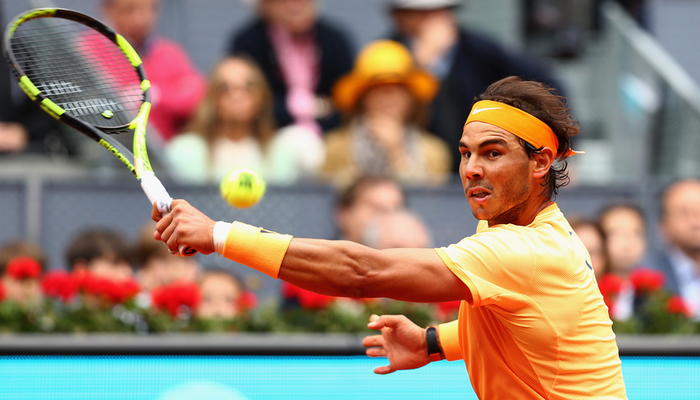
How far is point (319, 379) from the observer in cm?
445

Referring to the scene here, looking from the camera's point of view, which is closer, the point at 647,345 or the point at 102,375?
the point at 102,375

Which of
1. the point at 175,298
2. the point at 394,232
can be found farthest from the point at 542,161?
the point at 394,232

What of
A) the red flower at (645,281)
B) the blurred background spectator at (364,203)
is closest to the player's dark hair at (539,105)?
the red flower at (645,281)

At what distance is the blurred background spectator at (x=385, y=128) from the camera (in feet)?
21.9

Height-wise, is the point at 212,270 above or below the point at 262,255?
above

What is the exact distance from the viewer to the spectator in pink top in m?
7.07

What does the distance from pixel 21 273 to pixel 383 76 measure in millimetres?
3090

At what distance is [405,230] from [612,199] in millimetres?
1823

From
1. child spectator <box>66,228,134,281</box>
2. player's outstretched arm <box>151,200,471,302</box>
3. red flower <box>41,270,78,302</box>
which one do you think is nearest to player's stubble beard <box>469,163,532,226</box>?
player's outstretched arm <box>151,200,471,302</box>

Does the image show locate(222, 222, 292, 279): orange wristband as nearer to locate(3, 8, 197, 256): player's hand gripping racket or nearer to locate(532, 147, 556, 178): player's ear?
locate(3, 8, 197, 256): player's hand gripping racket

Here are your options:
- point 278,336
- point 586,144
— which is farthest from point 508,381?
point 586,144

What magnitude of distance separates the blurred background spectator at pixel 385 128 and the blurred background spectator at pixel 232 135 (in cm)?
45

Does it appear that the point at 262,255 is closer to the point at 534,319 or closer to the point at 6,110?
the point at 534,319

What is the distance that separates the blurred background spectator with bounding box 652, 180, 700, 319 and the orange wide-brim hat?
2.06 meters
